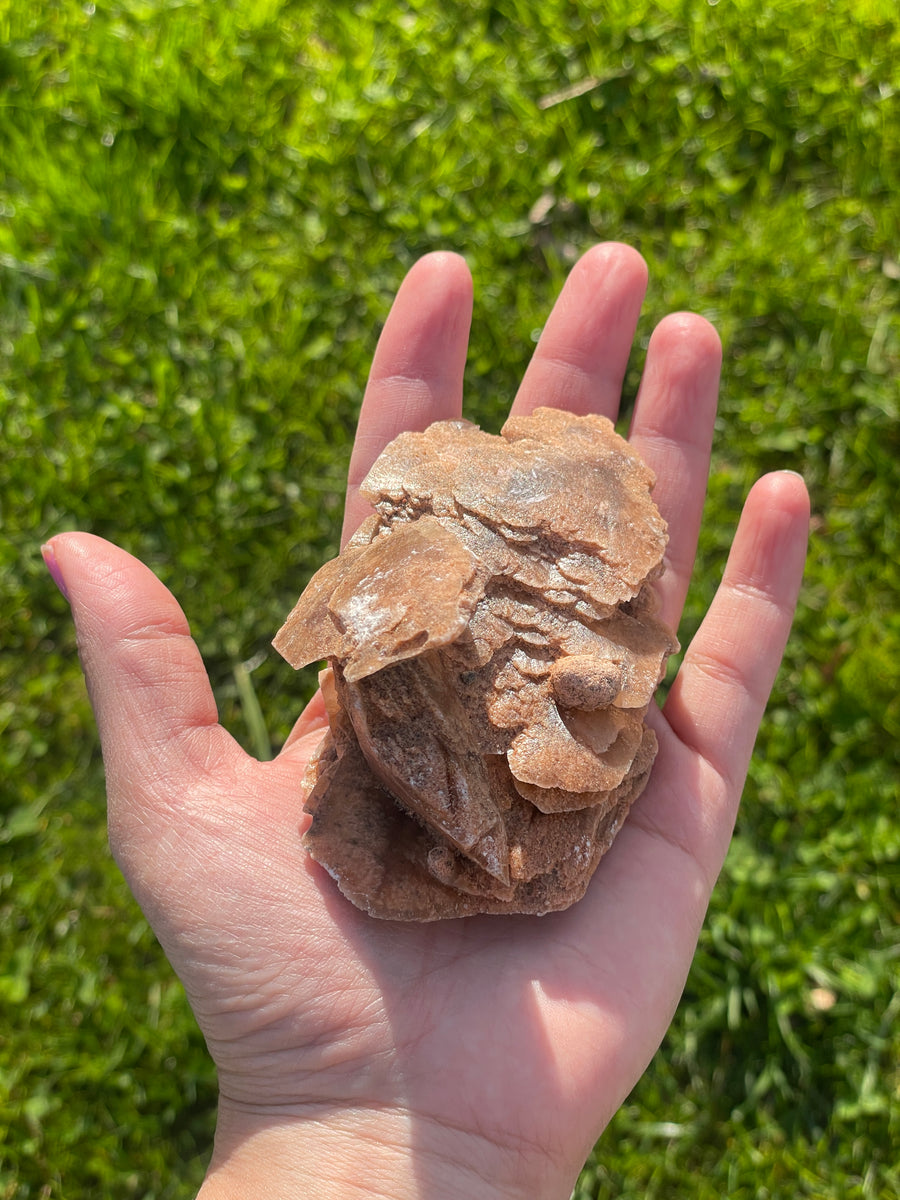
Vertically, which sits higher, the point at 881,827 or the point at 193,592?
the point at 193,592

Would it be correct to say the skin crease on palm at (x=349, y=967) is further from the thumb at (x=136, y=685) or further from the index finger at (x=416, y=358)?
the index finger at (x=416, y=358)

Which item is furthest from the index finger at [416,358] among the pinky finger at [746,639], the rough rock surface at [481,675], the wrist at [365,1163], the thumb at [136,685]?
the wrist at [365,1163]

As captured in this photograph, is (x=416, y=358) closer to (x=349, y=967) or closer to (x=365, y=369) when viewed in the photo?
(x=365, y=369)

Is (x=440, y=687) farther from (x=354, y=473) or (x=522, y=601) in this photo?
(x=354, y=473)

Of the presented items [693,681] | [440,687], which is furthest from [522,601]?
[693,681]

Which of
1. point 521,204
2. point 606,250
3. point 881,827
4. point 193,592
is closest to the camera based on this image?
point 606,250

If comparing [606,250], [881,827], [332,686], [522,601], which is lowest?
[881,827]

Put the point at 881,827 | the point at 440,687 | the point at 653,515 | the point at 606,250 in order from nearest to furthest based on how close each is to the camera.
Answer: the point at 440,687 → the point at 653,515 → the point at 606,250 → the point at 881,827
